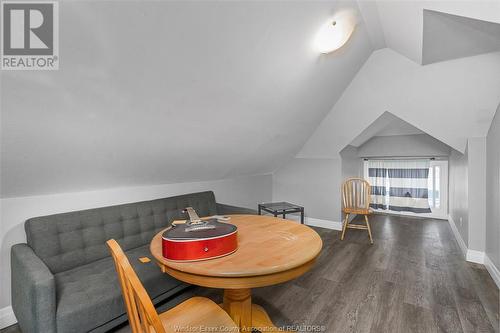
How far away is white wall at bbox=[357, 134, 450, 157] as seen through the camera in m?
4.36

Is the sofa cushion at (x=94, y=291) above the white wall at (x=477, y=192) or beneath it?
beneath

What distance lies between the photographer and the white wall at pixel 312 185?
3859 mm

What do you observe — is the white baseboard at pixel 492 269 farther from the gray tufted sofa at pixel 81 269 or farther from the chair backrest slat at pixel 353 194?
the gray tufted sofa at pixel 81 269

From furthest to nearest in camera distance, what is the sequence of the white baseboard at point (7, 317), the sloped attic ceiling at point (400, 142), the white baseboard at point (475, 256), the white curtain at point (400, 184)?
1. the white curtain at point (400, 184)
2. the sloped attic ceiling at point (400, 142)
3. the white baseboard at point (475, 256)
4. the white baseboard at point (7, 317)

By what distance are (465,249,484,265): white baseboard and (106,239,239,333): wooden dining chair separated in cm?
309

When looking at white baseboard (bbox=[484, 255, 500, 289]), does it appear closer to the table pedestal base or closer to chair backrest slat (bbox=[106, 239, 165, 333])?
the table pedestal base

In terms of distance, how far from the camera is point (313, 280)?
2.20 meters

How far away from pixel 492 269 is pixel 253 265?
9.17 feet

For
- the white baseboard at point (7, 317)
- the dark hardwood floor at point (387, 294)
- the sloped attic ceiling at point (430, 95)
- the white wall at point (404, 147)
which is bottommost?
the dark hardwood floor at point (387, 294)

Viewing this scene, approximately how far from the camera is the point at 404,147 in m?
4.62

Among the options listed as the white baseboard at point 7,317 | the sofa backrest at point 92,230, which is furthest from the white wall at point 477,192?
the white baseboard at point 7,317

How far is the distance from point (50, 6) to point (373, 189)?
573 centimetres

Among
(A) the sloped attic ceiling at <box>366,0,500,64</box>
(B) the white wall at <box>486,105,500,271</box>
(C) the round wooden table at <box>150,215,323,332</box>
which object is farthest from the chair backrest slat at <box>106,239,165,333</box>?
(B) the white wall at <box>486,105,500,271</box>

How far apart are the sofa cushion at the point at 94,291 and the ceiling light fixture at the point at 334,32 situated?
90.3 inches
